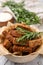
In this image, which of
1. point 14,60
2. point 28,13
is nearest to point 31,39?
point 14,60

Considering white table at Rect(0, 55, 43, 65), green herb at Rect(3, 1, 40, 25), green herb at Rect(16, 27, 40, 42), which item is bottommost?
white table at Rect(0, 55, 43, 65)

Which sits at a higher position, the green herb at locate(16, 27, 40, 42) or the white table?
the green herb at locate(16, 27, 40, 42)

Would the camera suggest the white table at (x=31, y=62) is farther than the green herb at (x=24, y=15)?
No

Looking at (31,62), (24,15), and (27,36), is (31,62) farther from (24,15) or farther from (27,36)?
(24,15)

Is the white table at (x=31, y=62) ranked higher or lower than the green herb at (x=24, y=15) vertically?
lower

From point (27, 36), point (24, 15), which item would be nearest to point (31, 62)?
point (27, 36)

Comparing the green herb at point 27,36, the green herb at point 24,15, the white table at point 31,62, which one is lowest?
the white table at point 31,62

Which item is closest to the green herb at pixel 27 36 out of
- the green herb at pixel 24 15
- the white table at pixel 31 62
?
the white table at pixel 31 62

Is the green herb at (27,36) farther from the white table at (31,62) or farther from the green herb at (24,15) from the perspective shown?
the green herb at (24,15)

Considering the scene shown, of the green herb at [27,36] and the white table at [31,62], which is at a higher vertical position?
the green herb at [27,36]

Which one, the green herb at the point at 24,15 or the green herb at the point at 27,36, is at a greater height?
the green herb at the point at 27,36

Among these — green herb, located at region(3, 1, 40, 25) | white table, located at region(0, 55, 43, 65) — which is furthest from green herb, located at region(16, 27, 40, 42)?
green herb, located at region(3, 1, 40, 25)

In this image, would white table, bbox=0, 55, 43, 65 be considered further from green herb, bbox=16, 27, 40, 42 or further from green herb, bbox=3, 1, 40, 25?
green herb, bbox=3, 1, 40, 25
